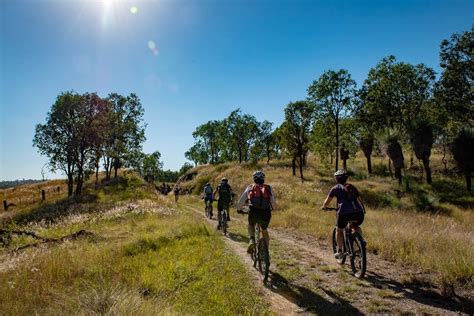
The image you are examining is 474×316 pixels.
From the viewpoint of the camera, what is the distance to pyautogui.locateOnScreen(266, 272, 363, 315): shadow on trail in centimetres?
621

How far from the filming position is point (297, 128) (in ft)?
136

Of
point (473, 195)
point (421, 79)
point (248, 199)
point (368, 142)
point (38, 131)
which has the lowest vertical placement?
point (473, 195)

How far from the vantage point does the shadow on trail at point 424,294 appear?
6.11m

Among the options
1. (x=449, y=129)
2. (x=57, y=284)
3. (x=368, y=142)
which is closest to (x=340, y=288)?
(x=57, y=284)

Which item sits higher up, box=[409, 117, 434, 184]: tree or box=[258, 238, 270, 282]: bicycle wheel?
box=[409, 117, 434, 184]: tree

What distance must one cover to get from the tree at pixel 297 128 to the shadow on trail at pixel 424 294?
32174 millimetres

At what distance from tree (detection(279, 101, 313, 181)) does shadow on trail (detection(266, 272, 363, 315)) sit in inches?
1289

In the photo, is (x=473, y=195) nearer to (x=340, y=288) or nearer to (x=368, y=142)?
(x=368, y=142)

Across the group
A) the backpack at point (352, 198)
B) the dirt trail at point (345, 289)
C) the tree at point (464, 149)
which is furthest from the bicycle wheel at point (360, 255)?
the tree at point (464, 149)

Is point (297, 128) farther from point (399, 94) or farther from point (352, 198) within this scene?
point (352, 198)

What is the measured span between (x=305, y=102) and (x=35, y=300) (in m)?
37.4

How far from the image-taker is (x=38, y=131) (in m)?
40.6

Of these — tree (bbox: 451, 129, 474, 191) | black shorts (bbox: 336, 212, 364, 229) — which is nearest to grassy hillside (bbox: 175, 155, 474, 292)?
black shorts (bbox: 336, 212, 364, 229)

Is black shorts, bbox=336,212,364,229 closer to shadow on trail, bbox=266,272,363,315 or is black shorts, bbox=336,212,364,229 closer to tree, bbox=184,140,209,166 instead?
shadow on trail, bbox=266,272,363,315
